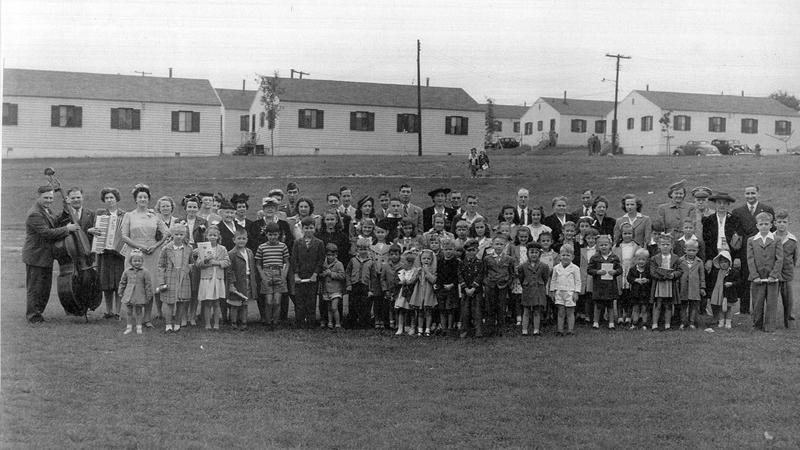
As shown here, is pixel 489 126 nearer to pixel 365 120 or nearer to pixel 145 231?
pixel 365 120

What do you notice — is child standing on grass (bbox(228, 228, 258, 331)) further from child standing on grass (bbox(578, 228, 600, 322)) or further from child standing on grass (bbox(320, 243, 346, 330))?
child standing on grass (bbox(578, 228, 600, 322))

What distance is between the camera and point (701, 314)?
34.4 ft

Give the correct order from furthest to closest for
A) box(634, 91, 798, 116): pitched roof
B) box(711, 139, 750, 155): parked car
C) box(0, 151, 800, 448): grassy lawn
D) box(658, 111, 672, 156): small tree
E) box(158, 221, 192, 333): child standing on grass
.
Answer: box(634, 91, 798, 116): pitched roof, box(658, 111, 672, 156): small tree, box(711, 139, 750, 155): parked car, box(158, 221, 192, 333): child standing on grass, box(0, 151, 800, 448): grassy lawn

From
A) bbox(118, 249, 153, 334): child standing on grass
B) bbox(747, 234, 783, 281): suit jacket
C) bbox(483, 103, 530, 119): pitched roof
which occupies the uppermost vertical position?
bbox(483, 103, 530, 119): pitched roof

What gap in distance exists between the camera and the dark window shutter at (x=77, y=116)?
116ft

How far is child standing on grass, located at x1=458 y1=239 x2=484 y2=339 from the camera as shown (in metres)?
9.35

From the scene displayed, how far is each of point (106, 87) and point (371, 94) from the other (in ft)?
43.6

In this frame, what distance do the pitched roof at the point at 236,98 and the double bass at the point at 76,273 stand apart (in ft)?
125

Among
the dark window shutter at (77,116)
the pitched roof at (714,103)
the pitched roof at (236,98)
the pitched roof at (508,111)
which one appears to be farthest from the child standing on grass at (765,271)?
the pitched roof at (508,111)

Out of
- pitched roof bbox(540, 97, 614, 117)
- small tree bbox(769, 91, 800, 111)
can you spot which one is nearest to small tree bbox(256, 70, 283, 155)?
pitched roof bbox(540, 97, 614, 117)

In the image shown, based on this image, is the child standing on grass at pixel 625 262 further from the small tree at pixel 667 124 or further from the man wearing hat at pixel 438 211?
the small tree at pixel 667 124

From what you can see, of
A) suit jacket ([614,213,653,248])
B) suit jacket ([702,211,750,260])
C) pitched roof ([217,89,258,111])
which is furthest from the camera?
pitched roof ([217,89,258,111])

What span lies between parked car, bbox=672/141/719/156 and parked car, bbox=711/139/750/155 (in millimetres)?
1037

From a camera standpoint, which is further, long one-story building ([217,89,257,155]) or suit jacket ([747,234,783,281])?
long one-story building ([217,89,257,155])
